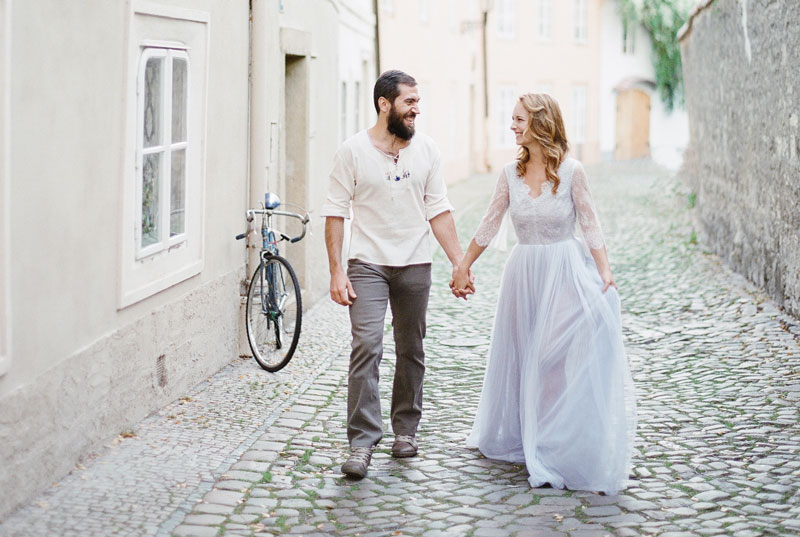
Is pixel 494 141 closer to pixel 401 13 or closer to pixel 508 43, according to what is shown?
pixel 508 43

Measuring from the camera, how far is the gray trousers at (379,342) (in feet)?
19.9

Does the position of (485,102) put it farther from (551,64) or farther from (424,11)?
(424,11)

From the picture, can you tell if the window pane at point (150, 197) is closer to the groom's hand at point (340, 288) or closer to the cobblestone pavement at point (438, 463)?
the cobblestone pavement at point (438, 463)

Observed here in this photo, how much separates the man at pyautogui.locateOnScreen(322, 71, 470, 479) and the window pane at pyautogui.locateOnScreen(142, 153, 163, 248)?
149 cm

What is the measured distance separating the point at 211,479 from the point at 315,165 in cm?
687

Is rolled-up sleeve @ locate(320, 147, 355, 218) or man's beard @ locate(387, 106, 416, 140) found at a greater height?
man's beard @ locate(387, 106, 416, 140)

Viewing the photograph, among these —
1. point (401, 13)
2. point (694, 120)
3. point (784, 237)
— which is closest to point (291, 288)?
point (784, 237)

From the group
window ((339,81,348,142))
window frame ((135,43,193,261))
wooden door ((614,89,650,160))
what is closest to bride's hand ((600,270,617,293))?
window frame ((135,43,193,261))

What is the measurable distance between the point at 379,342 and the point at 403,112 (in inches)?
43.6

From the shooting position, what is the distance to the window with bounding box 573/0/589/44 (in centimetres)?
4150

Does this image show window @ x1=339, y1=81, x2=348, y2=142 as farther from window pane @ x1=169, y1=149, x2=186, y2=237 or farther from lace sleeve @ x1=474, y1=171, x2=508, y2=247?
lace sleeve @ x1=474, y1=171, x2=508, y2=247

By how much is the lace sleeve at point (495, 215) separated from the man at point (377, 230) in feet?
0.66

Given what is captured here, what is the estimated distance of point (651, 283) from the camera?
42.5 feet

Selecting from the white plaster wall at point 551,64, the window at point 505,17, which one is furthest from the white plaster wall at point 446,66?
the window at point 505,17
